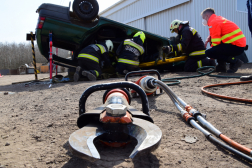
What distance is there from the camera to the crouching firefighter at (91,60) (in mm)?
4820

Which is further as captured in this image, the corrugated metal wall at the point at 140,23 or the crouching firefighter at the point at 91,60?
the corrugated metal wall at the point at 140,23

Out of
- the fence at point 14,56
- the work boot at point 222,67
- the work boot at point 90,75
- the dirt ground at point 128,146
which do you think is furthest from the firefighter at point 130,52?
the fence at point 14,56

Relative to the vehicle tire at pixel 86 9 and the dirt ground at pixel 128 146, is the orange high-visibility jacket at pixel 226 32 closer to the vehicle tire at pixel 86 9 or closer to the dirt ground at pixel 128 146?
the dirt ground at pixel 128 146

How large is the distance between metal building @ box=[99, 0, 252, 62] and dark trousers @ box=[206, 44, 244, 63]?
487cm

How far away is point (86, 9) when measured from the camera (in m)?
5.08

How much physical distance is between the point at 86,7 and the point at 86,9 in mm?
51

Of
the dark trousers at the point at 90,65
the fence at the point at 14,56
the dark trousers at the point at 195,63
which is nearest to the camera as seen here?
the dark trousers at the point at 90,65

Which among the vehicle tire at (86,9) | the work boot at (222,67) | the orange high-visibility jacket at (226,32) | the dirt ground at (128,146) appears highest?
the vehicle tire at (86,9)

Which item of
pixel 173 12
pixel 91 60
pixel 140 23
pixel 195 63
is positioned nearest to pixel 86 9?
pixel 91 60

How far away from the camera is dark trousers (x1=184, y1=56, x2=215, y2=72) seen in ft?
17.6

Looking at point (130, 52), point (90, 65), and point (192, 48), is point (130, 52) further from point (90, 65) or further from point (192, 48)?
point (192, 48)

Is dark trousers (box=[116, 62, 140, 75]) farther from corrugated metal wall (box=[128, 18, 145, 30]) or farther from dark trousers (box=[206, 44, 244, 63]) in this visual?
corrugated metal wall (box=[128, 18, 145, 30])

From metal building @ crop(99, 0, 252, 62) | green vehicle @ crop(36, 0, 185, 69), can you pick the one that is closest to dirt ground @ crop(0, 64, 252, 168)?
green vehicle @ crop(36, 0, 185, 69)

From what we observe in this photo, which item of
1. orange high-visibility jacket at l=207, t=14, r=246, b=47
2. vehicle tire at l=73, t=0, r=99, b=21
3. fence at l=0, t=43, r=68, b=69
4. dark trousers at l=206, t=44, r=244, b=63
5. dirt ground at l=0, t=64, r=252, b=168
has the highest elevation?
fence at l=0, t=43, r=68, b=69
